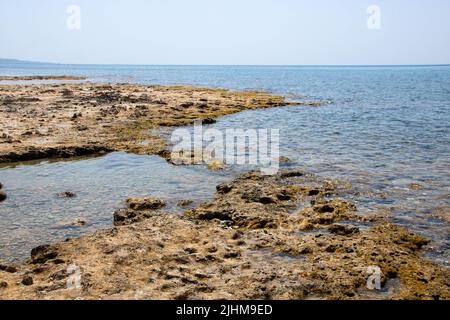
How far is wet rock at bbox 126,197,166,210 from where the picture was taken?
1730 cm

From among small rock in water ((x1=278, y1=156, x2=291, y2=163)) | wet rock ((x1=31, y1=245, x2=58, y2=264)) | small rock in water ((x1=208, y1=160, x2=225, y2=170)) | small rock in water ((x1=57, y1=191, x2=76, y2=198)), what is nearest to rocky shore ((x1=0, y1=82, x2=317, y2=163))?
small rock in water ((x1=208, y1=160, x2=225, y2=170))

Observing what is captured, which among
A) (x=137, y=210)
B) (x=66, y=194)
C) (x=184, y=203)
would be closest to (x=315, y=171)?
(x=184, y=203)

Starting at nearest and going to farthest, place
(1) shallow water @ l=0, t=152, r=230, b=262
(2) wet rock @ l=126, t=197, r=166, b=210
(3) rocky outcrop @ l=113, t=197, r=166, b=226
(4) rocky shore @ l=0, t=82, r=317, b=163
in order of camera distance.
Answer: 1. (1) shallow water @ l=0, t=152, r=230, b=262
2. (3) rocky outcrop @ l=113, t=197, r=166, b=226
3. (2) wet rock @ l=126, t=197, r=166, b=210
4. (4) rocky shore @ l=0, t=82, r=317, b=163

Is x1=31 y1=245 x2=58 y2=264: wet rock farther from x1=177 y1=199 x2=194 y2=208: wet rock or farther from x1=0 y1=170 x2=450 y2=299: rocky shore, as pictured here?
x1=177 y1=199 x2=194 y2=208: wet rock

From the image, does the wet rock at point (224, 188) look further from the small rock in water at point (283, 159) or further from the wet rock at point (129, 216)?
the small rock in water at point (283, 159)

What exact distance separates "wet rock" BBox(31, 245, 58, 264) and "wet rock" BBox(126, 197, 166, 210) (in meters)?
4.60

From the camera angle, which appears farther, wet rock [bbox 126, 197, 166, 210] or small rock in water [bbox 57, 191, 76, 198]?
small rock in water [bbox 57, 191, 76, 198]

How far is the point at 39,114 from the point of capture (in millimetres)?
40375

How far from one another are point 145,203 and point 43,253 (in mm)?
5259

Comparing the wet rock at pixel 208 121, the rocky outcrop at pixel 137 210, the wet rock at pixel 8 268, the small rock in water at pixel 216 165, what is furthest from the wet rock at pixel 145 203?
the wet rock at pixel 208 121

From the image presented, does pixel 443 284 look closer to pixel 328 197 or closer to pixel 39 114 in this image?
pixel 328 197

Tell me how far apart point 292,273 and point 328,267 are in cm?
112

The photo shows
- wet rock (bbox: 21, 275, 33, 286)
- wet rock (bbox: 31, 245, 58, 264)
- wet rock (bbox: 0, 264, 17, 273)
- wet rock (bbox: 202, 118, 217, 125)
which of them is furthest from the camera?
wet rock (bbox: 202, 118, 217, 125)
